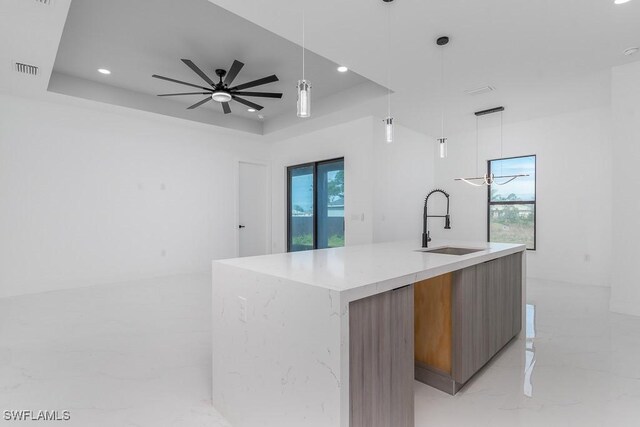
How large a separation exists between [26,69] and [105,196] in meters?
1.99

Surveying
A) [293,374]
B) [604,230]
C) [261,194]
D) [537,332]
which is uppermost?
[261,194]

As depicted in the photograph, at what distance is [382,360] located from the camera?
4.28 feet

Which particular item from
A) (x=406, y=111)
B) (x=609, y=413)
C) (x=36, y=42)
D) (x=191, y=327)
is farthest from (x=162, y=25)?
(x=609, y=413)

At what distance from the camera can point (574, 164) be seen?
4.97 m

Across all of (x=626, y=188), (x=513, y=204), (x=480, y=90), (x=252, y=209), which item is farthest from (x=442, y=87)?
(x=252, y=209)

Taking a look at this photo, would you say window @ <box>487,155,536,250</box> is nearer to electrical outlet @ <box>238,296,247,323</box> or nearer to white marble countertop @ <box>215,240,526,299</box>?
white marble countertop @ <box>215,240,526,299</box>

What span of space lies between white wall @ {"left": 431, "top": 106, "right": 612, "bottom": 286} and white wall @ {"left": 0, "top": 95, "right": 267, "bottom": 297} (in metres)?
5.30

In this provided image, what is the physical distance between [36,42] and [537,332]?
5436mm

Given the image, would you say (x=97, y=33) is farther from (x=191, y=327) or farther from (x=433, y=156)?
(x=433, y=156)

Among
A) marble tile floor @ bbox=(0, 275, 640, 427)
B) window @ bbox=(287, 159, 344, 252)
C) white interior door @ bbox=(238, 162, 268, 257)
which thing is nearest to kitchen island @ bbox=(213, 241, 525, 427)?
marble tile floor @ bbox=(0, 275, 640, 427)

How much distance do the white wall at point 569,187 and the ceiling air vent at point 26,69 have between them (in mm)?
6317

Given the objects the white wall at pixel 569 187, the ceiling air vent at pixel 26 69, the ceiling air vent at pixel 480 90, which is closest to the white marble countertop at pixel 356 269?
the ceiling air vent at pixel 480 90

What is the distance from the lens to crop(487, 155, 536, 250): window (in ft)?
17.9

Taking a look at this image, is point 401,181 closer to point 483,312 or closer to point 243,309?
point 483,312
